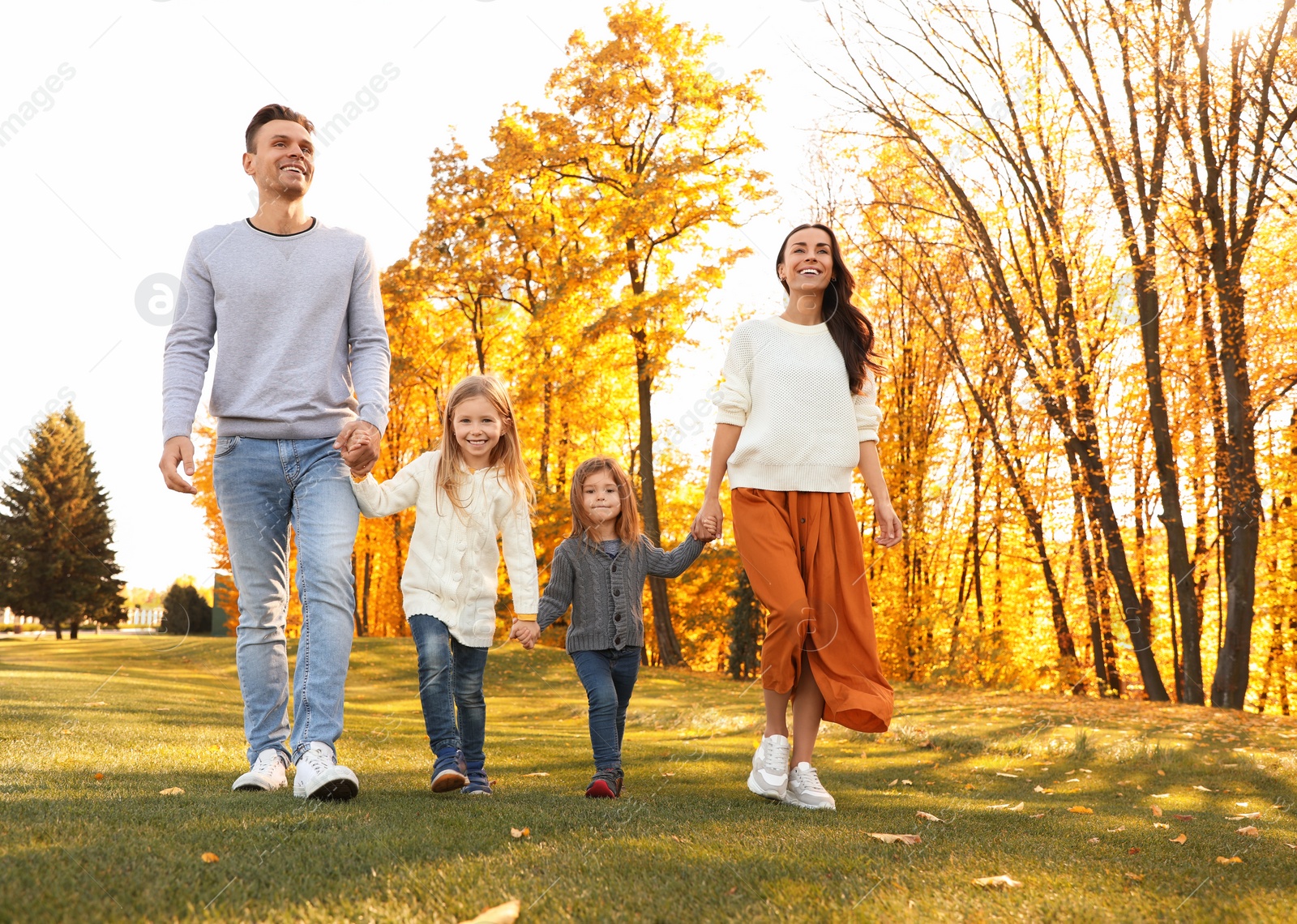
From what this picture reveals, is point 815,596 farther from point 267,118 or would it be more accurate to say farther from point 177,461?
point 267,118

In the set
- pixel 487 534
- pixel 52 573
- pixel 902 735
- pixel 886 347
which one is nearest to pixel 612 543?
pixel 487 534

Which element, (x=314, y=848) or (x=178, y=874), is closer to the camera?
(x=178, y=874)

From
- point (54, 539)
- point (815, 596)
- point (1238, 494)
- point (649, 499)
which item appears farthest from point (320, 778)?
point (54, 539)

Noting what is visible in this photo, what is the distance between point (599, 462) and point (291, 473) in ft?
4.63

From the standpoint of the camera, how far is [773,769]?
374 cm

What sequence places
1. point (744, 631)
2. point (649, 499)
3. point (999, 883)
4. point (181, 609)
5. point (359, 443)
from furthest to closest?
point (181, 609) < point (744, 631) < point (649, 499) < point (359, 443) < point (999, 883)

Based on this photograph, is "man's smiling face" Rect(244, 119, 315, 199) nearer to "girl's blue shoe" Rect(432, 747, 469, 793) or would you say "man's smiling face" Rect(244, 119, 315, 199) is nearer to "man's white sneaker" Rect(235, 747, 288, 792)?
"man's white sneaker" Rect(235, 747, 288, 792)

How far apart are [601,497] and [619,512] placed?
118 mm

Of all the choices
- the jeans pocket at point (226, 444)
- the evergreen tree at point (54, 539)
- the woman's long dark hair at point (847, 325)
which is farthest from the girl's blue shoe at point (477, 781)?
the evergreen tree at point (54, 539)

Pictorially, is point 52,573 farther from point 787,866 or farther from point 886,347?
point 787,866

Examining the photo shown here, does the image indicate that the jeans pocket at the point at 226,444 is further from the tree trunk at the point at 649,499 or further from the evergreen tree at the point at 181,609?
the evergreen tree at the point at 181,609

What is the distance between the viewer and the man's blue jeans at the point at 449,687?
11.9 ft

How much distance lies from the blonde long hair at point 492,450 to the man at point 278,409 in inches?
17.2

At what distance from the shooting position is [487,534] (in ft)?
12.6
